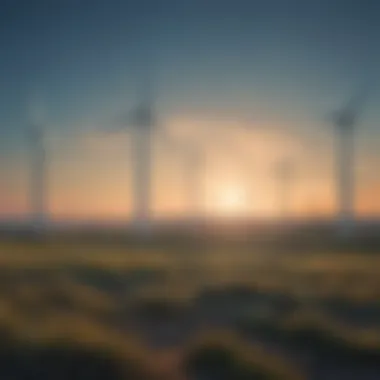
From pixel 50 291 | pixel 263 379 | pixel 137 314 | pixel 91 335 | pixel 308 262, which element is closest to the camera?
pixel 263 379

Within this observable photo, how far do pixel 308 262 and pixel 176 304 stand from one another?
20.9 feet

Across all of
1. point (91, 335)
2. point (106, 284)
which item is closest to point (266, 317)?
point (91, 335)

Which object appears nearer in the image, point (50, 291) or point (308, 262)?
point (50, 291)

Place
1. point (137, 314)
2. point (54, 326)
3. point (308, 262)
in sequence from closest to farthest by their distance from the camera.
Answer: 1. point (54, 326)
2. point (137, 314)
3. point (308, 262)

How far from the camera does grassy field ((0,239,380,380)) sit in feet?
18.7

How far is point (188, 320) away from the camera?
8.37 metres

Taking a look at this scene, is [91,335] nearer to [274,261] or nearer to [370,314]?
[370,314]

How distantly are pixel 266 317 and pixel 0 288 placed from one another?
4.71 metres

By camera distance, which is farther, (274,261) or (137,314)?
(274,261)

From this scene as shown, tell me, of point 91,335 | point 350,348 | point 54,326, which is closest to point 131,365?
point 91,335

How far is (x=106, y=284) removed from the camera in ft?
37.8

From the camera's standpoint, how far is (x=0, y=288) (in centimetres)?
1013

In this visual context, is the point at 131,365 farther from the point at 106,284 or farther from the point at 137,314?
the point at 106,284

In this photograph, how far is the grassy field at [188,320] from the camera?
18.7 ft
